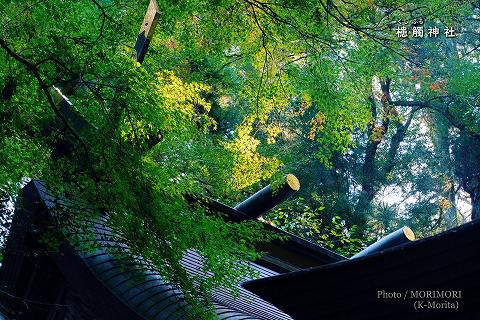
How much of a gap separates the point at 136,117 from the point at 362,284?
9.64ft

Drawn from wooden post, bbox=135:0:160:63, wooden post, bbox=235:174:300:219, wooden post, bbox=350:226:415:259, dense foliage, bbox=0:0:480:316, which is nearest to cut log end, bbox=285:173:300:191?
wooden post, bbox=235:174:300:219

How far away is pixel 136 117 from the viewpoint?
5.55 meters

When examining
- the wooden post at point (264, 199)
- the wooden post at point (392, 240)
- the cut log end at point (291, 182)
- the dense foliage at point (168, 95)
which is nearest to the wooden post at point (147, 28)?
the dense foliage at point (168, 95)

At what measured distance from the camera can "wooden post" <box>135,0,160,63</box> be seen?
21.4 ft

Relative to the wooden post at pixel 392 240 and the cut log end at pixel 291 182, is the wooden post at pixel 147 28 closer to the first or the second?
the cut log end at pixel 291 182

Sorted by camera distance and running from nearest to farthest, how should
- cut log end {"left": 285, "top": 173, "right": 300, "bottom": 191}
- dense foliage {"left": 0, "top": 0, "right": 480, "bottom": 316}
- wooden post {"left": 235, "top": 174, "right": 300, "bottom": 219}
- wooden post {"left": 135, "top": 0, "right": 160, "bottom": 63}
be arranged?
1. dense foliage {"left": 0, "top": 0, "right": 480, "bottom": 316}
2. wooden post {"left": 135, "top": 0, "right": 160, "bottom": 63}
3. cut log end {"left": 285, "top": 173, "right": 300, "bottom": 191}
4. wooden post {"left": 235, "top": 174, "right": 300, "bottom": 219}

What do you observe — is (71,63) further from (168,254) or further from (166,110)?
(168,254)

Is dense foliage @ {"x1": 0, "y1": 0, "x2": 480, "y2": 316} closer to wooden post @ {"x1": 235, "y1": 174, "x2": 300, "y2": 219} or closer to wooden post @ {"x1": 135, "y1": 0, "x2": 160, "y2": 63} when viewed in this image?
wooden post @ {"x1": 135, "y1": 0, "x2": 160, "y2": 63}

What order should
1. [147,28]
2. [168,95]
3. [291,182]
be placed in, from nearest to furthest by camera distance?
1. [147,28]
2. [168,95]
3. [291,182]

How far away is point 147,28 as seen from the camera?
6.86 m

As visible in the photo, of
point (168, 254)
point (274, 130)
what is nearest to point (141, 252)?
point (168, 254)

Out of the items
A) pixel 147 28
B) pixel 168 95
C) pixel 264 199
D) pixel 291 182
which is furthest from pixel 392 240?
pixel 147 28

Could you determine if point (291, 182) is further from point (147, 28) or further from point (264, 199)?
point (147, 28)

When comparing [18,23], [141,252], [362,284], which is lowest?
[362,284]
